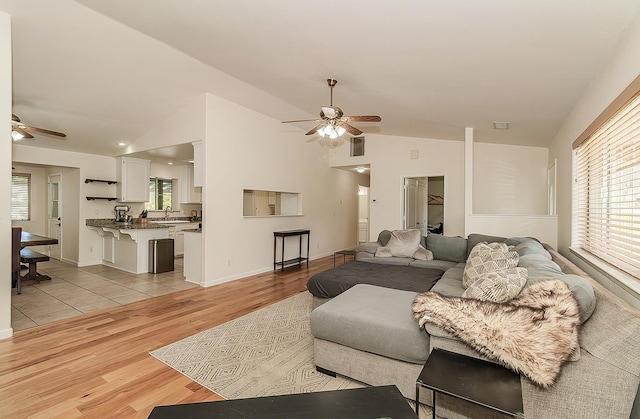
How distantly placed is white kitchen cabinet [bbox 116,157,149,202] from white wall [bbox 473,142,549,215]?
6.83 m

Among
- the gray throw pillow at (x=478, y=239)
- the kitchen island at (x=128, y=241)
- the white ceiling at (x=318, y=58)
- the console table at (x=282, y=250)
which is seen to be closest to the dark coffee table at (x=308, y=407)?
the white ceiling at (x=318, y=58)

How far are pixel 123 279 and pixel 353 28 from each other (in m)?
5.03

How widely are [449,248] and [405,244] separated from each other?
0.65 metres

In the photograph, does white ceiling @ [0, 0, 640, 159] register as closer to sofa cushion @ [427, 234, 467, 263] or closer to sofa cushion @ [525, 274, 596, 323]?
sofa cushion @ [525, 274, 596, 323]

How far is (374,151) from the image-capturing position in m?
6.86

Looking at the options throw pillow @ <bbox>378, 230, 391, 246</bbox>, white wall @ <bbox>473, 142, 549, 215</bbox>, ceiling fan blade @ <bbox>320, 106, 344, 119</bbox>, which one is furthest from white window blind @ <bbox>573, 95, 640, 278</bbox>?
white wall @ <bbox>473, 142, 549, 215</bbox>

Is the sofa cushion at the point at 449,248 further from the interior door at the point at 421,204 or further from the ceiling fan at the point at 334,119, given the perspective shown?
the interior door at the point at 421,204

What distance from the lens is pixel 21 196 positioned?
22.6 ft

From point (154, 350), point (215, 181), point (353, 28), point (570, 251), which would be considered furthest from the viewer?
point (215, 181)

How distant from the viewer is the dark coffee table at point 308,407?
1.20 metres

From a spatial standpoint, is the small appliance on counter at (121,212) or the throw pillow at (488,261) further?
the small appliance on counter at (121,212)

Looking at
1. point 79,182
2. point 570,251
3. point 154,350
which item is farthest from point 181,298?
point 570,251

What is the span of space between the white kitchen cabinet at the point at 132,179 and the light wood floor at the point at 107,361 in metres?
3.26

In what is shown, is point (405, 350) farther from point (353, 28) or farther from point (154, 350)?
point (353, 28)
